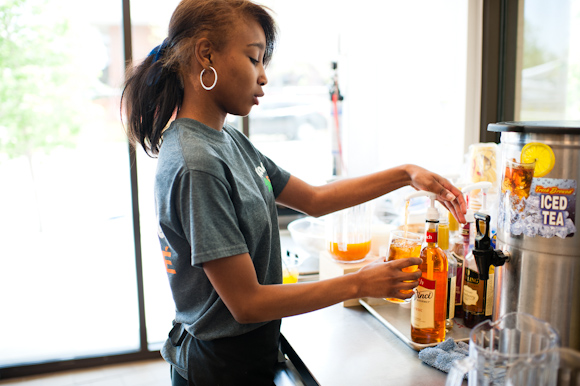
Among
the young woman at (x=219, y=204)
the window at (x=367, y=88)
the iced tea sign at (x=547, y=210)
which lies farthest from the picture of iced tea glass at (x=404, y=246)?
the window at (x=367, y=88)

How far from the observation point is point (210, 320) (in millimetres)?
1066

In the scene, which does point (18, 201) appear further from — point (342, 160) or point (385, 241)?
point (385, 241)

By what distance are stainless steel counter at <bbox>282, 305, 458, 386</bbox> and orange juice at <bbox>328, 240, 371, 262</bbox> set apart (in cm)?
15

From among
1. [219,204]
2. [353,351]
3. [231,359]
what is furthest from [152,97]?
[353,351]

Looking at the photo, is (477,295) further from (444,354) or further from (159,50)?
(159,50)

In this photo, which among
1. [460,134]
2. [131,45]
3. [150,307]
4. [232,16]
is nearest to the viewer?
[232,16]

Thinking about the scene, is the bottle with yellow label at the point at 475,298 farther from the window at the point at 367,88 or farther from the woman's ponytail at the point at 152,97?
the window at the point at 367,88

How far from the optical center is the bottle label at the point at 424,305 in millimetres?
1104

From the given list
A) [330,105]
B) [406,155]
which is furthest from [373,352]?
[330,105]

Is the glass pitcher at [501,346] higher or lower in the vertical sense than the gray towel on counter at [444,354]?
higher

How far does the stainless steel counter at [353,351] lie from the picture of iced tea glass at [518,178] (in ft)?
1.28

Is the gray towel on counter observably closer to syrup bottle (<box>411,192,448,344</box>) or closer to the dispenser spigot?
syrup bottle (<box>411,192,448,344</box>)

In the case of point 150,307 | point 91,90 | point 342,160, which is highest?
point 91,90

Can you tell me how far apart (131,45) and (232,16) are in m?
1.65
